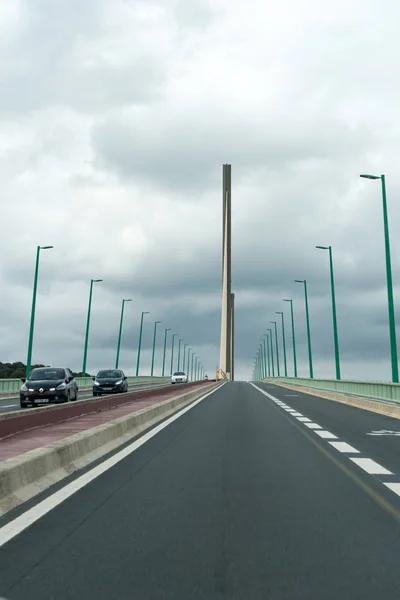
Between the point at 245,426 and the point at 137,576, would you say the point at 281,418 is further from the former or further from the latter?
the point at 137,576

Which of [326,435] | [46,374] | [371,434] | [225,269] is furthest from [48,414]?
[225,269]

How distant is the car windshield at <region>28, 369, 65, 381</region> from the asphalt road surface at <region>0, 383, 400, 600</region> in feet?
66.9

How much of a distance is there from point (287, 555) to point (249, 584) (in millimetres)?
794

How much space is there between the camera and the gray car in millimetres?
30219

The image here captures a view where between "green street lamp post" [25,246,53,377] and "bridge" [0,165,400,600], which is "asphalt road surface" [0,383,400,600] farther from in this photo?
"green street lamp post" [25,246,53,377]

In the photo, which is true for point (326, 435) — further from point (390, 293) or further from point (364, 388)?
point (364, 388)

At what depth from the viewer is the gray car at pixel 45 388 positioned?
99.1 ft

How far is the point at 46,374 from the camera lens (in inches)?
1254

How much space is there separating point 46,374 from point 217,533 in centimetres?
2639

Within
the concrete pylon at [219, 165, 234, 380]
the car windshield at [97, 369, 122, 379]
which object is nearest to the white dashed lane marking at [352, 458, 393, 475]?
the car windshield at [97, 369, 122, 379]

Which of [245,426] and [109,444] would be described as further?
[245,426]

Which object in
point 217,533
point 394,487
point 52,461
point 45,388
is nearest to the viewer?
point 217,533

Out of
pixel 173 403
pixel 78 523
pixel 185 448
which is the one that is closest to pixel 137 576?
pixel 78 523

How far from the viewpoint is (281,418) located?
21219 millimetres
